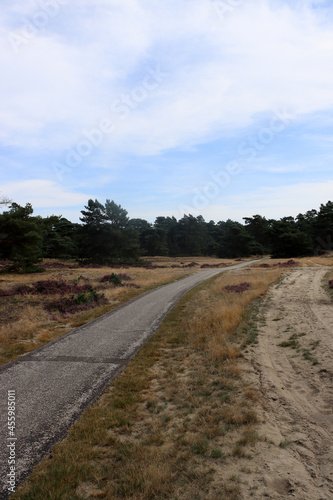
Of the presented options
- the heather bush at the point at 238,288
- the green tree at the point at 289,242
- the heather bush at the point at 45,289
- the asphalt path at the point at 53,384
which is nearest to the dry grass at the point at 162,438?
the asphalt path at the point at 53,384

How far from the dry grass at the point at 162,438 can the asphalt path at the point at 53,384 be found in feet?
0.88

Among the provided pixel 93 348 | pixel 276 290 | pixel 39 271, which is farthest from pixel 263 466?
pixel 39 271

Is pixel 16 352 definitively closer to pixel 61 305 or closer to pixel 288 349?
pixel 61 305

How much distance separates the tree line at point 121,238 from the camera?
2212 cm

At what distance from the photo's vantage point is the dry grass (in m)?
3.40

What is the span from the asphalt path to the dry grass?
0.27 meters

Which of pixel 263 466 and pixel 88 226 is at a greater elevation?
pixel 88 226

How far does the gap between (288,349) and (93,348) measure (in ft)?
18.2

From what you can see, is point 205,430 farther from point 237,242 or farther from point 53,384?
point 237,242

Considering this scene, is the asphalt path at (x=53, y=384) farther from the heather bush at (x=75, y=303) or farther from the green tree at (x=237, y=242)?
the green tree at (x=237, y=242)

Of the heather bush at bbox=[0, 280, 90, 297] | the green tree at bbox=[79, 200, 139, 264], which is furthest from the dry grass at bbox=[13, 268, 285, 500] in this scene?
the green tree at bbox=[79, 200, 139, 264]

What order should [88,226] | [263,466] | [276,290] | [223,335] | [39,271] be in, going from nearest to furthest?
[263,466], [223,335], [276,290], [39,271], [88,226]

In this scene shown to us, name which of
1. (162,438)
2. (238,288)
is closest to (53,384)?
(162,438)

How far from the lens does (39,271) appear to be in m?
34.5
